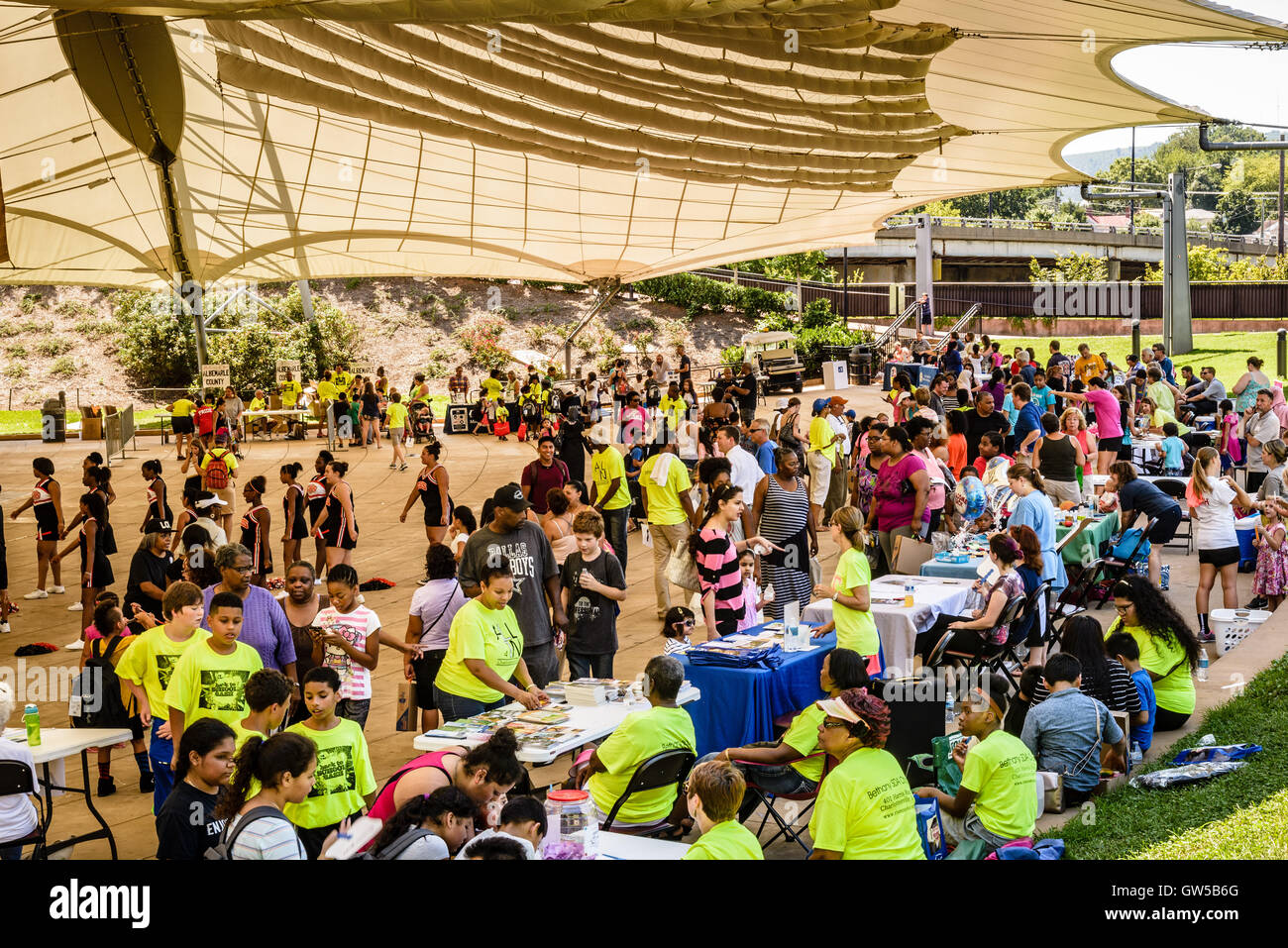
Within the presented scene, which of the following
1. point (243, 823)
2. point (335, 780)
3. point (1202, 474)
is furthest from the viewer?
point (1202, 474)

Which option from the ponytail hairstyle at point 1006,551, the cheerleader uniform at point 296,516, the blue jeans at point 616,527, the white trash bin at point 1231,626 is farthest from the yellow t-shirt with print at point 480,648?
the white trash bin at point 1231,626

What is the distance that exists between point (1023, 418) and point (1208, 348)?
27.4 m

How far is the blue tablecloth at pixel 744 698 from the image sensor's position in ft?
24.1

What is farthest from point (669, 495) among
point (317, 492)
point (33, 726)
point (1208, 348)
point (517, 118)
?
point (1208, 348)

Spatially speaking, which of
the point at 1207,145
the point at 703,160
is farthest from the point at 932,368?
the point at 703,160

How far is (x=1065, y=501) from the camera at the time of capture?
13.0 m

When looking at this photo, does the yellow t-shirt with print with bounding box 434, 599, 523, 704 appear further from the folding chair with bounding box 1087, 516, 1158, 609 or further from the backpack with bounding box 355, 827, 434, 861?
the folding chair with bounding box 1087, 516, 1158, 609

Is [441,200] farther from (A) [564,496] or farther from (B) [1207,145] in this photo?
(B) [1207,145]

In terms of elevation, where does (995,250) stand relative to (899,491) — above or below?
above

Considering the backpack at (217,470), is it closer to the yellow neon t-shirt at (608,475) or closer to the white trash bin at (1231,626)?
the yellow neon t-shirt at (608,475)

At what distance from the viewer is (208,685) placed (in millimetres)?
6020

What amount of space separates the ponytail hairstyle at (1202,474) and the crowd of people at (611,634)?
0.02m

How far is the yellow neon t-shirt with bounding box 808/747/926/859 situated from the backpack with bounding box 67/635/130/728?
166 inches

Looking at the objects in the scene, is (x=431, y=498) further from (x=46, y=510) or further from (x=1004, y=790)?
(x=1004, y=790)
